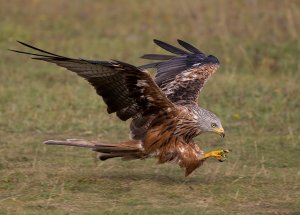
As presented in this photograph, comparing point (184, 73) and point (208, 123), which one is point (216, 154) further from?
point (184, 73)

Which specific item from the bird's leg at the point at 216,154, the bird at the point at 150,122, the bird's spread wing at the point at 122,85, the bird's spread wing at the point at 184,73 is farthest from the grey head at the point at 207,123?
the bird's spread wing at the point at 184,73

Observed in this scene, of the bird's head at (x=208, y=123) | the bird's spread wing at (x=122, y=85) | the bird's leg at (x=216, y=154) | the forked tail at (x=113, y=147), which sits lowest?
the forked tail at (x=113, y=147)

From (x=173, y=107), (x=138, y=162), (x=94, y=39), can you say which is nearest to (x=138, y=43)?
(x=94, y=39)

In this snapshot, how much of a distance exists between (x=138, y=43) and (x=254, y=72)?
102 inches

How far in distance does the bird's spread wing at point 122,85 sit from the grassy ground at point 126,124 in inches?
28.7

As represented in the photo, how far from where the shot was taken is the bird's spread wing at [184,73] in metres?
8.27

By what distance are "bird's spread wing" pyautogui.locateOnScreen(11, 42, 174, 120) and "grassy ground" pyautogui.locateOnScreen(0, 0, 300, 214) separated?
728mm

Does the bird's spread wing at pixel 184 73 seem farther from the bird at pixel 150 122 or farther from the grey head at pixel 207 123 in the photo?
the grey head at pixel 207 123

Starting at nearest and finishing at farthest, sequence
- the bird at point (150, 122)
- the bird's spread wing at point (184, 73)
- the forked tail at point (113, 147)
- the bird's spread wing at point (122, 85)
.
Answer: the bird's spread wing at point (122, 85) < the bird at point (150, 122) < the forked tail at point (113, 147) < the bird's spread wing at point (184, 73)

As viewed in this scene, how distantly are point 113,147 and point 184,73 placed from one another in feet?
4.99

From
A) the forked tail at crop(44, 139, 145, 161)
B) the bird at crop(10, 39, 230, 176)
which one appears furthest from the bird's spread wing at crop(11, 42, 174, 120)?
the forked tail at crop(44, 139, 145, 161)

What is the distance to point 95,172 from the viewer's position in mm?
8164

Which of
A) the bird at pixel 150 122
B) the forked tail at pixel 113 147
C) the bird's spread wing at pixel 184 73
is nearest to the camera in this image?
the bird at pixel 150 122

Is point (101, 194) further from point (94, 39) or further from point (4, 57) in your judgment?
point (94, 39)
